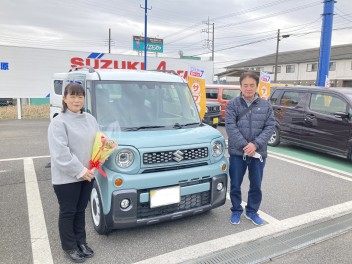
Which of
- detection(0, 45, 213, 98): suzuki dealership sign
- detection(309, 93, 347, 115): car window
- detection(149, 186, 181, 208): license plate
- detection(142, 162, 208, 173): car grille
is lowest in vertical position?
detection(149, 186, 181, 208): license plate

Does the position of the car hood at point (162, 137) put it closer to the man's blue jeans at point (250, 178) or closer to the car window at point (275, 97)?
the man's blue jeans at point (250, 178)

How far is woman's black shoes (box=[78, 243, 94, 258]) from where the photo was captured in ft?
8.98

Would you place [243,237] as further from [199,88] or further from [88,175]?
[199,88]

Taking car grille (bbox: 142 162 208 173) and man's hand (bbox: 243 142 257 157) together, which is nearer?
car grille (bbox: 142 162 208 173)

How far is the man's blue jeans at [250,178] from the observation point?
11.2 feet

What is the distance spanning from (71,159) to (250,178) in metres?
Answer: 2.09

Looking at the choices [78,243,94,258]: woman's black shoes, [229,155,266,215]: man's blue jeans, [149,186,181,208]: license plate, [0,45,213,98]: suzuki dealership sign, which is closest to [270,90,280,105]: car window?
[229,155,266,215]: man's blue jeans

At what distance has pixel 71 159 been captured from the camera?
2.37m

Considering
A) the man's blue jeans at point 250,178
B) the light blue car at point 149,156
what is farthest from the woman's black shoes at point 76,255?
the man's blue jeans at point 250,178

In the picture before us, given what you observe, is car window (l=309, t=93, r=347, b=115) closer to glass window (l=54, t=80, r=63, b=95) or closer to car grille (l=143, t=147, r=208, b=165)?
car grille (l=143, t=147, r=208, b=165)

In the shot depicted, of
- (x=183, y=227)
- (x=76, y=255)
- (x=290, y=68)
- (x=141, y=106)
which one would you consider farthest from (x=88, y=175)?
(x=290, y=68)

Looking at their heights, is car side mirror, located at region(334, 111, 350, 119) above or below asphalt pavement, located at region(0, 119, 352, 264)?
above

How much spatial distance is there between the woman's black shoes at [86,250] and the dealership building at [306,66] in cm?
2780

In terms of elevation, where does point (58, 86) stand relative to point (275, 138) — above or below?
above
